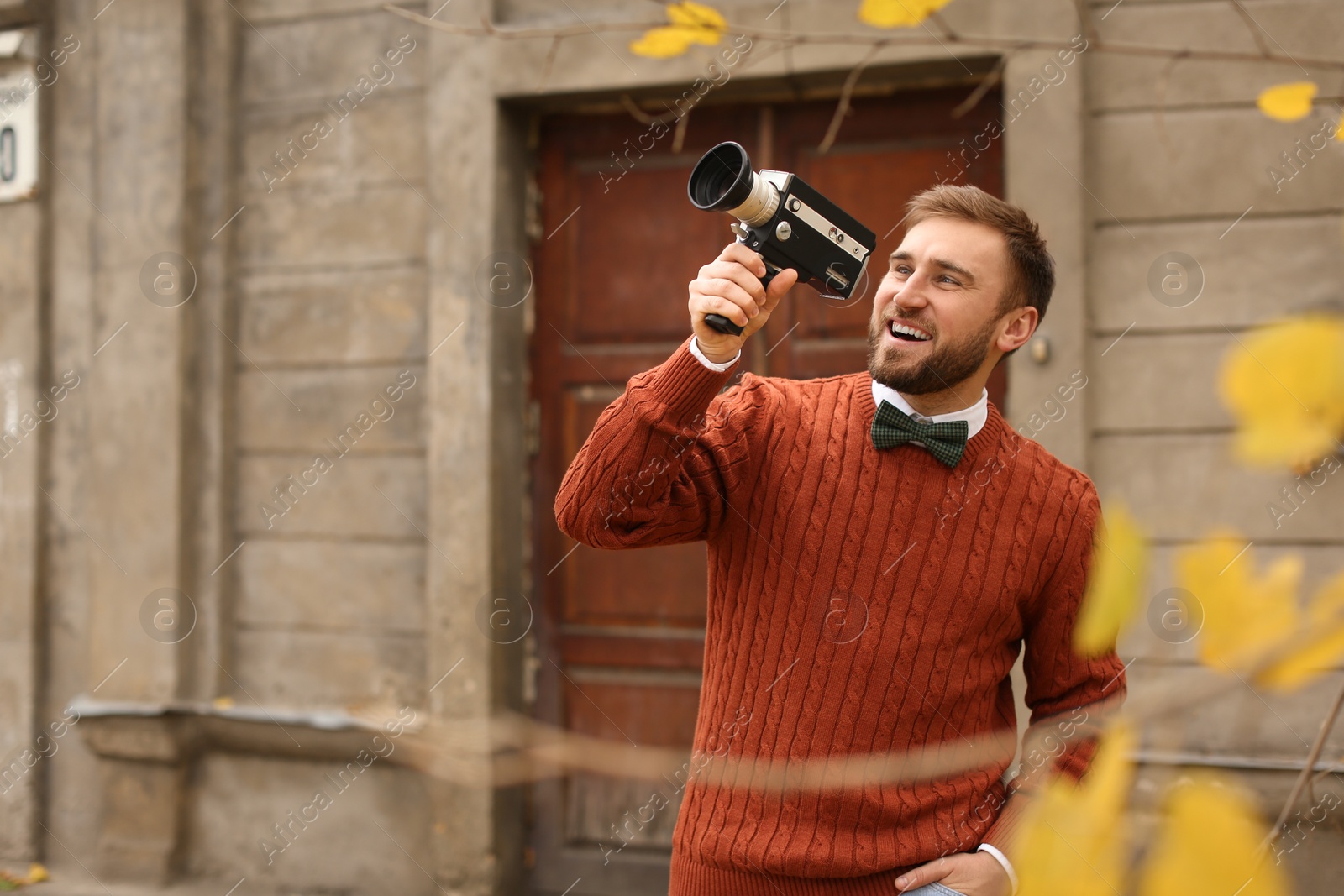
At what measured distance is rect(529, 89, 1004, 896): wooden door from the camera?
3619 mm

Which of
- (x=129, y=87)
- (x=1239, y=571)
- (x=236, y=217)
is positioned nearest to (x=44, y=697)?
(x=236, y=217)

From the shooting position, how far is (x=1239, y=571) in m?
0.36

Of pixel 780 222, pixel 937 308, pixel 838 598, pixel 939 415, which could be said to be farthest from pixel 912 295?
pixel 838 598

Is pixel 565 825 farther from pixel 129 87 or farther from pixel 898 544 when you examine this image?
pixel 129 87

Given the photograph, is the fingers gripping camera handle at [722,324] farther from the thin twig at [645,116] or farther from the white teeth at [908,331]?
the thin twig at [645,116]

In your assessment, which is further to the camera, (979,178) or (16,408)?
(16,408)

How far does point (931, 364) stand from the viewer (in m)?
1.81

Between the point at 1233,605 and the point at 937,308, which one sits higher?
the point at 937,308

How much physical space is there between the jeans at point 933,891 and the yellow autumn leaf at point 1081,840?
1478 mm

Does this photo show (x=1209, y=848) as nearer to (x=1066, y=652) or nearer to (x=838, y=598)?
(x=838, y=598)

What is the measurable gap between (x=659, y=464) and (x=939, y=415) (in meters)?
0.53

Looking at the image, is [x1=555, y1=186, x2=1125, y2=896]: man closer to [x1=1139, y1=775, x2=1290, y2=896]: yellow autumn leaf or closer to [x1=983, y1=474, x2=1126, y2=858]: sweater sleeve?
[x1=983, y1=474, x2=1126, y2=858]: sweater sleeve

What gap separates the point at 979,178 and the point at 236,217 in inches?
109

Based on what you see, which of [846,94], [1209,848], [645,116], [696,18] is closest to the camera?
[1209,848]
